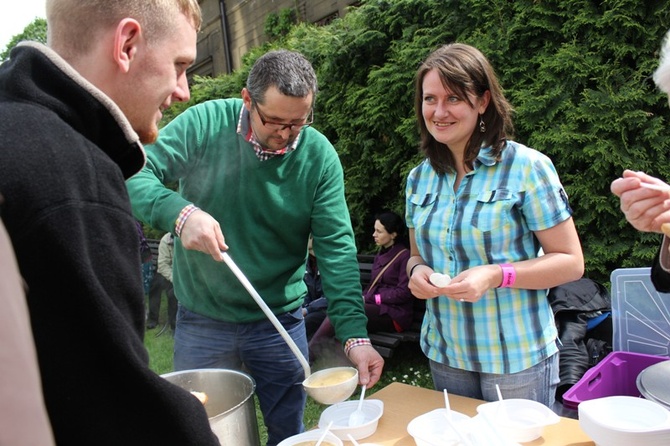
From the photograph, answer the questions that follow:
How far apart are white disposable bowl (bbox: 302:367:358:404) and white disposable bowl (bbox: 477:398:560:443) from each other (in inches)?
16.8

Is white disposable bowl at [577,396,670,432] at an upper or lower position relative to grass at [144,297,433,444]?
upper

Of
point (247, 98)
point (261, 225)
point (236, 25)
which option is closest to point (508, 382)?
point (261, 225)

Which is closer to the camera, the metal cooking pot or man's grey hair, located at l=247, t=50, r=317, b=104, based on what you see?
the metal cooking pot

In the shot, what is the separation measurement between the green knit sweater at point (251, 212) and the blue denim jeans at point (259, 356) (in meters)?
0.06

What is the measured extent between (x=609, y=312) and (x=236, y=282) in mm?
2507

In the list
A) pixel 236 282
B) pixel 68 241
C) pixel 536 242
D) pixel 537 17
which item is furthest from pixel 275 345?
pixel 537 17

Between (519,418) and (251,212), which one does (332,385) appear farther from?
(251,212)

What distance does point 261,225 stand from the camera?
233 cm

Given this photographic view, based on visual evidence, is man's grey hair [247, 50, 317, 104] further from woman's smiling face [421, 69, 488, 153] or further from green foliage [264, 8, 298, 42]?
green foliage [264, 8, 298, 42]

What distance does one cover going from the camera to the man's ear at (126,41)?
1021mm

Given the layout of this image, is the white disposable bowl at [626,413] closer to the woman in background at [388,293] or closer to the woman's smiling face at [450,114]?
the woman's smiling face at [450,114]

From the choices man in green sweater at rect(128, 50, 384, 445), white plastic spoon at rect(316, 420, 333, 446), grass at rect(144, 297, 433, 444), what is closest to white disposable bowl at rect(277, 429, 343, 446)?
white plastic spoon at rect(316, 420, 333, 446)

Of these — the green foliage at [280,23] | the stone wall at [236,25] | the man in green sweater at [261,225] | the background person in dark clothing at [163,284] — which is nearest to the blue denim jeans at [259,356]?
the man in green sweater at [261,225]

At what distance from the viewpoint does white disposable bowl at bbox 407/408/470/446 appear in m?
1.51
